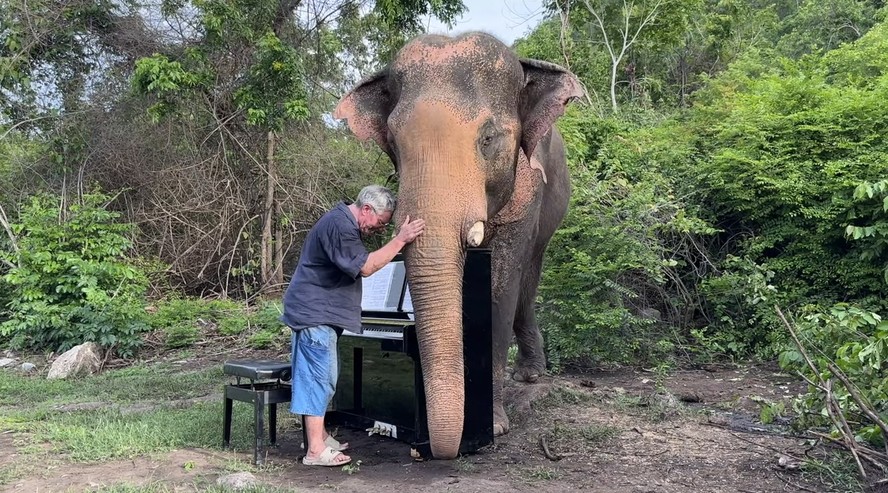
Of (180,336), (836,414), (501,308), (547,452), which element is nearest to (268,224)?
(180,336)

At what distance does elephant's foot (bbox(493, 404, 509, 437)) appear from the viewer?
5.40m

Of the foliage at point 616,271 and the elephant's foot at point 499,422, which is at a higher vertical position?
the foliage at point 616,271

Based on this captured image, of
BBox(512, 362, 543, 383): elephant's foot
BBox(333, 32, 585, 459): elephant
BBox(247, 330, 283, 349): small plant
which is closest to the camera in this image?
BBox(333, 32, 585, 459): elephant

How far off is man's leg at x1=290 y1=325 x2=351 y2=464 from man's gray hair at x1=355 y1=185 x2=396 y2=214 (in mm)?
829

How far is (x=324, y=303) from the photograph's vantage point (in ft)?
15.5

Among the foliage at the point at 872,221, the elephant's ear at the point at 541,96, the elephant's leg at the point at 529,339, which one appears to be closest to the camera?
the elephant's ear at the point at 541,96

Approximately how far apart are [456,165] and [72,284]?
8.95 meters

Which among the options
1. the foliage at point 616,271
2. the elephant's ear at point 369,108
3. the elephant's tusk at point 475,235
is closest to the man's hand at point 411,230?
the elephant's tusk at point 475,235

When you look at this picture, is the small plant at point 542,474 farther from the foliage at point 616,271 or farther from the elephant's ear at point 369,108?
the foliage at point 616,271

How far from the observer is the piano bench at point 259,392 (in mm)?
4727

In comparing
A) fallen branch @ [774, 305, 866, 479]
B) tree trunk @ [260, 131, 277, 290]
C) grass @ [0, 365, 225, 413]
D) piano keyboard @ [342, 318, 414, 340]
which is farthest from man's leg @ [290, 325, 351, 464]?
tree trunk @ [260, 131, 277, 290]

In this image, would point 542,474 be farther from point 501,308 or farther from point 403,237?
point 403,237

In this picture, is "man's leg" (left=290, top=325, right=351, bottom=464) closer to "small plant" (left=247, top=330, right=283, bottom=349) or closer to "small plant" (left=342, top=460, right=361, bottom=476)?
"small plant" (left=342, top=460, right=361, bottom=476)

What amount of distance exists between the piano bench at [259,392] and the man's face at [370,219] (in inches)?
46.2
